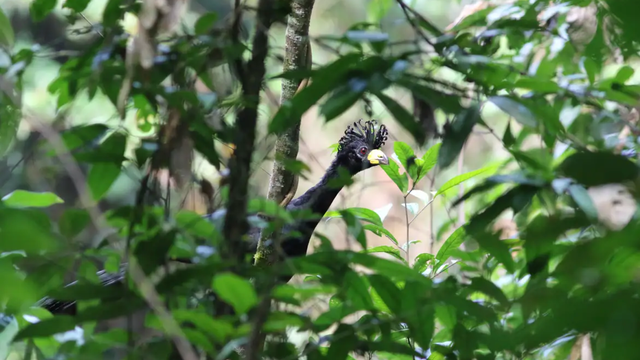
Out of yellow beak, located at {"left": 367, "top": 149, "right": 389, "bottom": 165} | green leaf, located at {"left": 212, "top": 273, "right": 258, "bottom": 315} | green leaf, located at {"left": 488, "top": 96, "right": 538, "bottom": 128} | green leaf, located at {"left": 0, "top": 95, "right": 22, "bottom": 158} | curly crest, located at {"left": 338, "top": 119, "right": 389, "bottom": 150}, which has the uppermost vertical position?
curly crest, located at {"left": 338, "top": 119, "right": 389, "bottom": 150}

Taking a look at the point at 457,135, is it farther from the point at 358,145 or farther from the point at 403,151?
the point at 358,145

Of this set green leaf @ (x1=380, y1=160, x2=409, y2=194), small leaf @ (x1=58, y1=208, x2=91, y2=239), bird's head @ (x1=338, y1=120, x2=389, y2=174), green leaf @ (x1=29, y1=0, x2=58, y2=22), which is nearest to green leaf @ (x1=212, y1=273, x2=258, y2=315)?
small leaf @ (x1=58, y1=208, x2=91, y2=239)

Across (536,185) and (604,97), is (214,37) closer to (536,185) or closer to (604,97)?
(536,185)

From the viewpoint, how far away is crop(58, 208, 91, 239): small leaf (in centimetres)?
65

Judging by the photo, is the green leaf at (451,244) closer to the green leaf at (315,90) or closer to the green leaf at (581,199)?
the green leaf at (581,199)

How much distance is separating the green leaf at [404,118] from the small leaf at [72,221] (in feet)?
1.21

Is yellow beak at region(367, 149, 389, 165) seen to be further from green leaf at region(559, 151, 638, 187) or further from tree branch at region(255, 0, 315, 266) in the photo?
green leaf at region(559, 151, 638, 187)

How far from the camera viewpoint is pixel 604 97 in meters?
0.90

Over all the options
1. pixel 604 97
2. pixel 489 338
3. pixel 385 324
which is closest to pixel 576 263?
pixel 489 338

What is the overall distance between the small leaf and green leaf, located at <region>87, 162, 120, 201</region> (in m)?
0.03

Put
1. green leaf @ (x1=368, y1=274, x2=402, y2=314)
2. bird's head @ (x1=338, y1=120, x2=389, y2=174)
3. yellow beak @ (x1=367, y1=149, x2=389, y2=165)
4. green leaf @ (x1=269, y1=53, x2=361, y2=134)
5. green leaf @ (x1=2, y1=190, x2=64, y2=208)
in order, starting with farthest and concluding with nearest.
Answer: bird's head @ (x1=338, y1=120, x2=389, y2=174)
yellow beak @ (x1=367, y1=149, x2=389, y2=165)
green leaf @ (x1=2, y1=190, x2=64, y2=208)
green leaf @ (x1=368, y1=274, x2=402, y2=314)
green leaf @ (x1=269, y1=53, x2=361, y2=134)

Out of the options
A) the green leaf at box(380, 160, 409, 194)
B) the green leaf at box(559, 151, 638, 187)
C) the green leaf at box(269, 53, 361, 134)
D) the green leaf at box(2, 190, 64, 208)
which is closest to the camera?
the green leaf at box(559, 151, 638, 187)

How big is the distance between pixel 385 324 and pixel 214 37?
399 mm

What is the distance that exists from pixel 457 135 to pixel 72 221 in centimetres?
45
